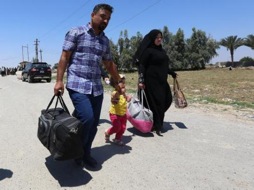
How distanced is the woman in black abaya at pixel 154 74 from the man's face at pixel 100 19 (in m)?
2.24

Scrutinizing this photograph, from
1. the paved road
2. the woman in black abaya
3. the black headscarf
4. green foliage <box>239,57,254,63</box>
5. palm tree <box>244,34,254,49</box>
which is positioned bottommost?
the paved road

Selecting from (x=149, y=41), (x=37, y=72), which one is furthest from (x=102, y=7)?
(x=37, y=72)

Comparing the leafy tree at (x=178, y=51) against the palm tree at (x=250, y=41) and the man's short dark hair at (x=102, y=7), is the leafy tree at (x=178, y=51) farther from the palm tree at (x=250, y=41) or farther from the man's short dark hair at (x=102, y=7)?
the man's short dark hair at (x=102, y=7)

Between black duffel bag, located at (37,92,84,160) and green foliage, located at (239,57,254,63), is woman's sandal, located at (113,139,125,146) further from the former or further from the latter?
green foliage, located at (239,57,254,63)

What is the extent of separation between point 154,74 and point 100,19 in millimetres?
2512

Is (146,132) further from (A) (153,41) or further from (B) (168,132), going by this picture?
(A) (153,41)

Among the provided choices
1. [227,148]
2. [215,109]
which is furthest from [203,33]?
[227,148]

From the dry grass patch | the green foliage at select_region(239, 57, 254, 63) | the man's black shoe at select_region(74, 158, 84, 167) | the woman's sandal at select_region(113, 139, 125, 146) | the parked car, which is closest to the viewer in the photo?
the man's black shoe at select_region(74, 158, 84, 167)

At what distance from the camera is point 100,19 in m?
4.50

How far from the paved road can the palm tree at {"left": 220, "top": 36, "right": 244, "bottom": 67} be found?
220 feet

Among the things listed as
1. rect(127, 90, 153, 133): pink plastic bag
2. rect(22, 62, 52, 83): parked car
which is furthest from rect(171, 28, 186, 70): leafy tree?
rect(127, 90, 153, 133): pink plastic bag

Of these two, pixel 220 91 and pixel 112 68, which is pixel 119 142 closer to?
pixel 112 68

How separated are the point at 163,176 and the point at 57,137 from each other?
1410 millimetres

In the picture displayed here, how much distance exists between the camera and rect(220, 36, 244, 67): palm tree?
2802 inches
